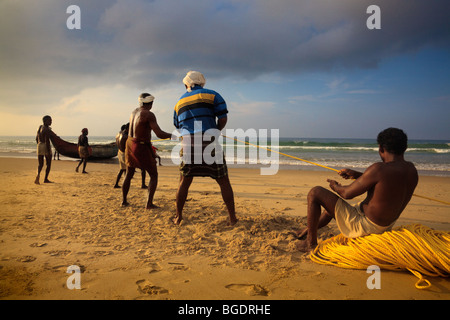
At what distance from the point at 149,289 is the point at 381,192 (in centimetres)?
218

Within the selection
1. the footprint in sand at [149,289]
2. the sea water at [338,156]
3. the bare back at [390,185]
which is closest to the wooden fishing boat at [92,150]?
the sea water at [338,156]

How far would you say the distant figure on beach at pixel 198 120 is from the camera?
142 inches

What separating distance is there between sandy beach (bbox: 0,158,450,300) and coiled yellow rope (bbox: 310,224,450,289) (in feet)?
0.27

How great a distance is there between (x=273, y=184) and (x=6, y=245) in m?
6.27

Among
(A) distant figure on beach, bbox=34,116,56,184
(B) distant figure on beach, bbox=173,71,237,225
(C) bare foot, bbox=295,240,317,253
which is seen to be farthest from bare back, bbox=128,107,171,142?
(A) distant figure on beach, bbox=34,116,56,184

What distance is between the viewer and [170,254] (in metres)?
2.89

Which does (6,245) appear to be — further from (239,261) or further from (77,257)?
(239,261)

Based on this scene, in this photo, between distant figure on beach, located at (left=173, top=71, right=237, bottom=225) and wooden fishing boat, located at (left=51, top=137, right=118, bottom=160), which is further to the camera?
wooden fishing boat, located at (left=51, top=137, right=118, bottom=160)

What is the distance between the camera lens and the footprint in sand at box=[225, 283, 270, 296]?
2143 mm

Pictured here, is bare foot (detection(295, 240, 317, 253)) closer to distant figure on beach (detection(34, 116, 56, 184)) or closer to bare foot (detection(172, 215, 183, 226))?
bare foot (detection(172, 215, 183, 226))

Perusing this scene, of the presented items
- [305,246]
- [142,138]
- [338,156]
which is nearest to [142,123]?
[142,138]

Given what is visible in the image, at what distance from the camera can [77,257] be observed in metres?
2.78
